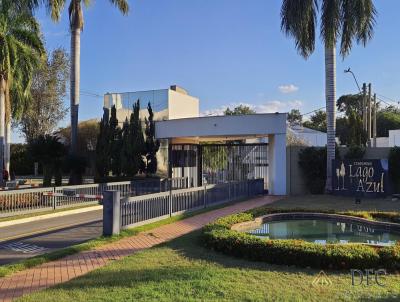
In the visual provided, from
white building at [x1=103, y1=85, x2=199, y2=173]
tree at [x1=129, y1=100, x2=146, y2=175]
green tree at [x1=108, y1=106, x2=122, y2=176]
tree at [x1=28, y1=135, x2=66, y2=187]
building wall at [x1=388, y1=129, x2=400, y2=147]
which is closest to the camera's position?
tree at [x1=28, y1=135, x2=66, y2=187]

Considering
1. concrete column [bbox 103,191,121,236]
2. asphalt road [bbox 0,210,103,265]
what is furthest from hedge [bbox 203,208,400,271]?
asphalt road [bbox 0,210,103,265]

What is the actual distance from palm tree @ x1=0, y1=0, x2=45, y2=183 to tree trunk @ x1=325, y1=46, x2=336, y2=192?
15660mm

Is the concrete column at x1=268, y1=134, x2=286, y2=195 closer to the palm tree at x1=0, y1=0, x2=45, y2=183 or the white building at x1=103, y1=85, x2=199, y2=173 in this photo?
the white building at x1=103, y1=85, x2=199, y2=173

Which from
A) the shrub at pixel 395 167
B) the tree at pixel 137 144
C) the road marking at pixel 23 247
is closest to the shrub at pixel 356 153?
the shrub at pixel 395 167

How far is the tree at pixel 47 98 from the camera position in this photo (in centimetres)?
3872

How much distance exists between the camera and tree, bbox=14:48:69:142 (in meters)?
38.7

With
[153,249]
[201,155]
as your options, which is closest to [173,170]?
Result: [201,155]

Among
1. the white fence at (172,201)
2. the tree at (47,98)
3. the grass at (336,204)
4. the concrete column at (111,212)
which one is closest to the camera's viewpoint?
the concrete column at (111,212)

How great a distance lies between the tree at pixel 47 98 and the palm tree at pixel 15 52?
9.96 meters

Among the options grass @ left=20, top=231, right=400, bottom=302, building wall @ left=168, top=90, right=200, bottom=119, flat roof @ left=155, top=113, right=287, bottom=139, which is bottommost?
grass @ left=20, top=231, right=400, bottom=302

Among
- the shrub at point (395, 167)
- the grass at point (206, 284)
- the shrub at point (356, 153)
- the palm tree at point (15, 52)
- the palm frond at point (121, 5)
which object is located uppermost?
the palm frond at point (121, 5)

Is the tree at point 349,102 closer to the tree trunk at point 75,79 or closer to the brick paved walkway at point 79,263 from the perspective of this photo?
the tree trunk at point 75,79

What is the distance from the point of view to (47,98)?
1538 inches

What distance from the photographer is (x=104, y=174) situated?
2802 cm
